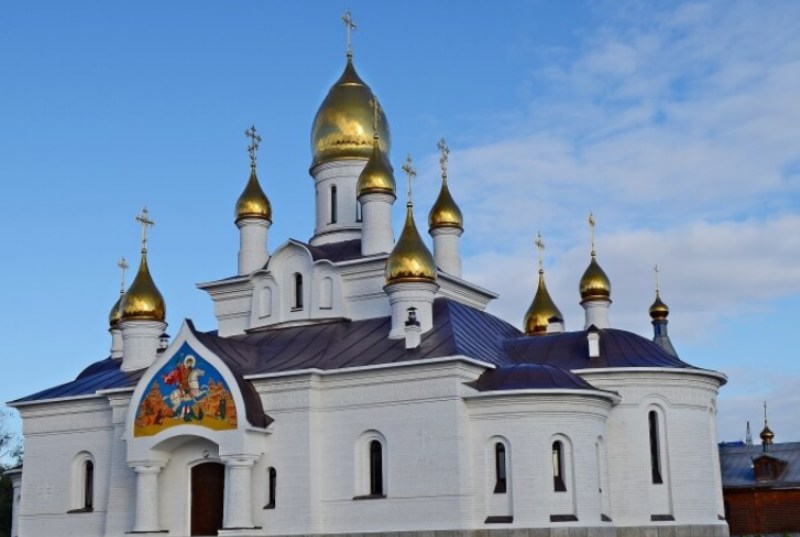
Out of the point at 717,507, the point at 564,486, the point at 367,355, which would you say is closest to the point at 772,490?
the point at 717,507

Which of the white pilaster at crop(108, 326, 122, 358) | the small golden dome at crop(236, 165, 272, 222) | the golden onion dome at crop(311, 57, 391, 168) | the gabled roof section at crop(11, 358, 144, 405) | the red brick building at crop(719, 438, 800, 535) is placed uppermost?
the golden onion dome at crop(311, 57, 391, 168)

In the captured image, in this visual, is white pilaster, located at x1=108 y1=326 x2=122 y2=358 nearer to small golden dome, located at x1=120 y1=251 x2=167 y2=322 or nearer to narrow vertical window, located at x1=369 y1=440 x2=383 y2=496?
small golden dome, located at x1=120 y1=251 x2=167 y2=322

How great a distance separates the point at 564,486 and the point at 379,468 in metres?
3.30

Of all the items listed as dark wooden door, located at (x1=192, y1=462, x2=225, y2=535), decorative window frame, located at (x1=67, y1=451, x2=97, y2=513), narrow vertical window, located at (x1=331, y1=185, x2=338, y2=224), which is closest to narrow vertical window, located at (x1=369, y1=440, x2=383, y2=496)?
dark wooden door, located at (x1=192, y1=462, x2=225, y2=535)

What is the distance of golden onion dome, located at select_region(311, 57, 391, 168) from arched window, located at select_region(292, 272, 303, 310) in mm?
3454

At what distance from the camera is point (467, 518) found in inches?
744

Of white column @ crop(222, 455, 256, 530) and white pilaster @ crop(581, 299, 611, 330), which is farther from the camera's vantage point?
white pilaster @ crop(581, 299, 611, 330)

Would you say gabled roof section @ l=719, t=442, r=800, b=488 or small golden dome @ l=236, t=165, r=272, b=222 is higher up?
small golden dome @ l=236, t=165, r=272, b=222

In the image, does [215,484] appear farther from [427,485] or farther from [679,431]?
[679,431]

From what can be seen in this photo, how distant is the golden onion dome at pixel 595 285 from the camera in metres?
23.5

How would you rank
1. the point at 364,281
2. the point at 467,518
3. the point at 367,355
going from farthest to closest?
the point at 364,281 < the point at 367,355 < the point at 467,518

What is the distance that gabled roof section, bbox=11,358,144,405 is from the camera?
23306 millimetres

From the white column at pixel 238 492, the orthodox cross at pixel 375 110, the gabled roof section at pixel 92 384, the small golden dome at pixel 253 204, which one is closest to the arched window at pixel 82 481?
the gabled roof section at pixel 92 384

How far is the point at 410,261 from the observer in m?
21.0
